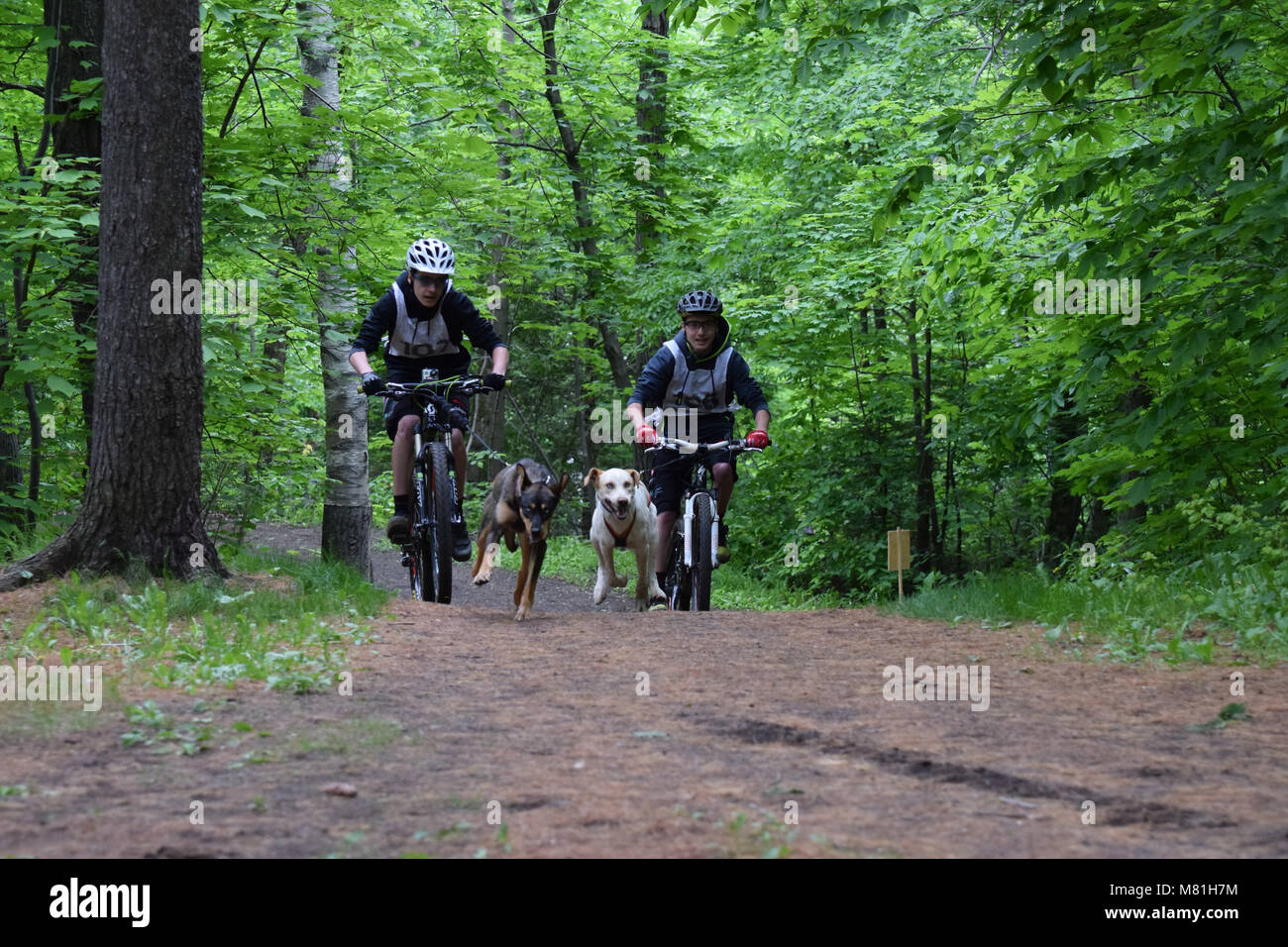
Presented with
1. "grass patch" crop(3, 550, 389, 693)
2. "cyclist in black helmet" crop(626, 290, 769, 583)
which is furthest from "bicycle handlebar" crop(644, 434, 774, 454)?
"grass patch" crop(3, 550, 389, 693)

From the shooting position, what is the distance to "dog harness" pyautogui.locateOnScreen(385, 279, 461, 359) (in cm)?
898

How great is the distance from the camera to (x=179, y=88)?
778 centimetres

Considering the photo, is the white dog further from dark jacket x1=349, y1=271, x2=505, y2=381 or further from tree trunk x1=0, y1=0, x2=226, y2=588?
tree trunk x1=0, y1=0, x2=226, y2=588

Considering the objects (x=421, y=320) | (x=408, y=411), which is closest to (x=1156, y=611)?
(x=408, y=411)

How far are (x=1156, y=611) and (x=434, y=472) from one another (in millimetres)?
4977

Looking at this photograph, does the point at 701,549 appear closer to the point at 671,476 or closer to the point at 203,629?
the point at 671,476

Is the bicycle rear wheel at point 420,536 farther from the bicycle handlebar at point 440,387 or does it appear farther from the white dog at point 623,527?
the white dog at point 623,527

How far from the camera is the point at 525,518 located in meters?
8.91

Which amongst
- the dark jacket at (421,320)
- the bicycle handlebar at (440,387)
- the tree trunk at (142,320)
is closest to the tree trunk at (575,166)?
the dark jacket at (421,320)

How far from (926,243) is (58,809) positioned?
316 inches

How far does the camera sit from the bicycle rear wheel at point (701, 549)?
930cm

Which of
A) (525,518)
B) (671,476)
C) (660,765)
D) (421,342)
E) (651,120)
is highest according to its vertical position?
(651,120)

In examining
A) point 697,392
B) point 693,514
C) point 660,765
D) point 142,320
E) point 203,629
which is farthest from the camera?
point 697,392
